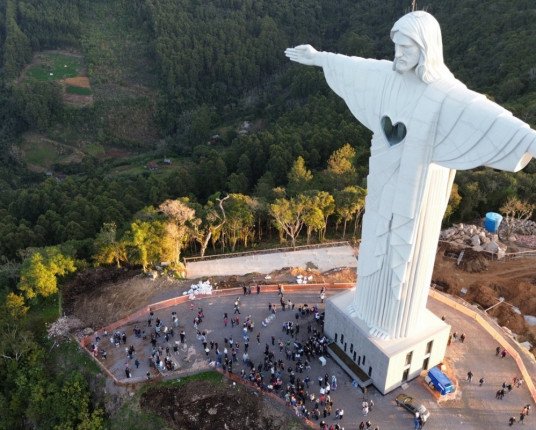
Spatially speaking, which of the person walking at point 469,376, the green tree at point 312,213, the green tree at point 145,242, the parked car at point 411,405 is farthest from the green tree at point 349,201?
the parked car at point 411,405

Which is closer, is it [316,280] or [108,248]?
[316,280]

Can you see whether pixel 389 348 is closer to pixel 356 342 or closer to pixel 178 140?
pixel 356 342

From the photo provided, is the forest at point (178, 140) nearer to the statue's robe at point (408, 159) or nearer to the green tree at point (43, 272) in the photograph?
the green tree at point (43, 272)

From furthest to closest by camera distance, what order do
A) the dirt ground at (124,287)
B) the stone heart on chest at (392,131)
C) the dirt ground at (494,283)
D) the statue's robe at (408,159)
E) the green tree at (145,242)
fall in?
the green tree at (145,242) → the dirt ground at (494,283) → the dirt ground at (124,287) → the stone heart on chest at (392,131) → the statue's robe at (408,159)

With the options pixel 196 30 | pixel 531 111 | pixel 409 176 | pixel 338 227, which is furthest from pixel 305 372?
pixel 196 30

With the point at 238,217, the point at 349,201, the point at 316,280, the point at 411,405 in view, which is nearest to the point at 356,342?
the point at 411,405

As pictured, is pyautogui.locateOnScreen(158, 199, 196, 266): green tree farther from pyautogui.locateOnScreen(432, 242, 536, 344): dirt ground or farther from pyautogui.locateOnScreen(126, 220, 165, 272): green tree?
pyautogui.locateOnScreen(432, 242, 536, 344): dirt ground

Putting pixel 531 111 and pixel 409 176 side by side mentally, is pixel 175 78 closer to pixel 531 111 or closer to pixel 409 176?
pixel 531 111
